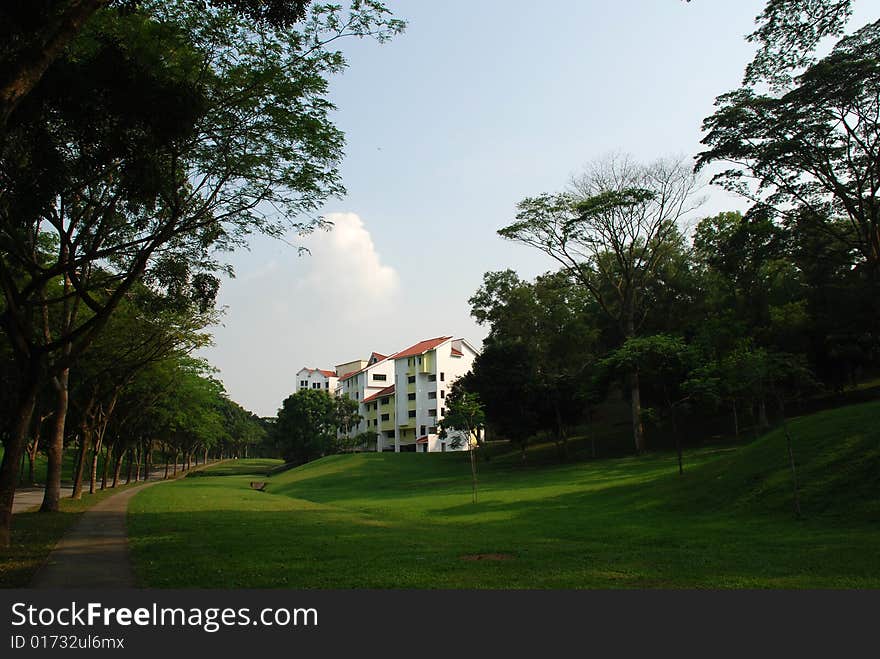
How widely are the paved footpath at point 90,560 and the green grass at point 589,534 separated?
373 millimetres

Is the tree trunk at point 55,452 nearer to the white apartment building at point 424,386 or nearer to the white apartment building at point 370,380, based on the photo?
the white apartment building at point 424,386

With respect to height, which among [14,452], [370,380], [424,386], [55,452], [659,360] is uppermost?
[370,380]

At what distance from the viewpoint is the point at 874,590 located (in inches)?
330

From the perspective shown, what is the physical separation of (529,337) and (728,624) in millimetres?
50403

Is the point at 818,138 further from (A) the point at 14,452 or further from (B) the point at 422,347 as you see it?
(B) the point at 422,347

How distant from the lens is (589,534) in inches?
634

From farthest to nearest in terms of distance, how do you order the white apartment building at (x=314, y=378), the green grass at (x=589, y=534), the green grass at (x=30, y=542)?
the white apartment building at (x=314, y=378) < the green grass at (x=30, y=542) < the green grass at (x=589, y=534)

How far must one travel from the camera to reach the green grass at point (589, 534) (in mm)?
9555

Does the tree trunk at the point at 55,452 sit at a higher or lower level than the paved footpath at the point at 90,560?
higher

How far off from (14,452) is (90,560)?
4.54m

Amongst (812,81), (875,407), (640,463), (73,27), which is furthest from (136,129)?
(640,463)

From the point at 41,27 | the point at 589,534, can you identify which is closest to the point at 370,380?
the point at 589,534

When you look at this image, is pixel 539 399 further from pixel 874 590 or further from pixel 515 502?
pixel 874 590

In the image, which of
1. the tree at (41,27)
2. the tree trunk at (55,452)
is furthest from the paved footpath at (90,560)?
the tree at (41,27)
